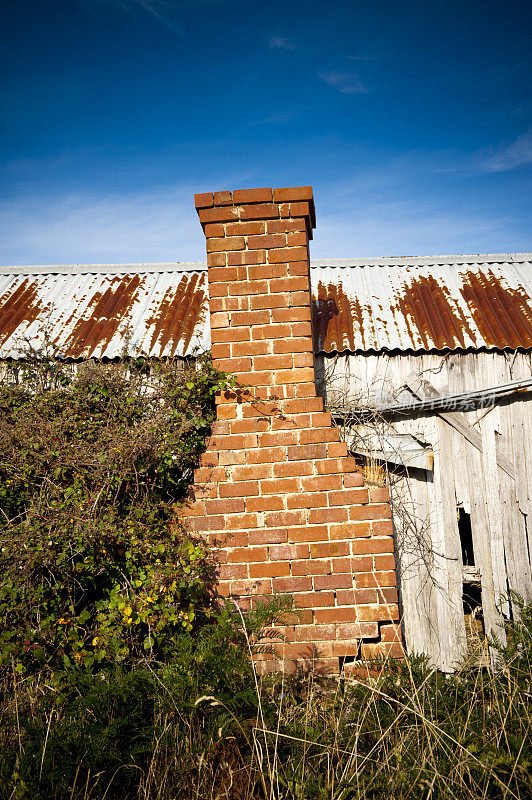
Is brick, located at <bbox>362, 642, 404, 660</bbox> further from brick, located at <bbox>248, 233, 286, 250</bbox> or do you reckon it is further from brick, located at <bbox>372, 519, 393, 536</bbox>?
brick, located at <bbox>248, 233, 286, 250</bbox>

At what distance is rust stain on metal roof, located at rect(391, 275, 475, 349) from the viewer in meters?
4.93

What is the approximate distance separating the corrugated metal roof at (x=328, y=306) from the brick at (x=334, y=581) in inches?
98.8

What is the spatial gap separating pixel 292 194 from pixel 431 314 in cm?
273

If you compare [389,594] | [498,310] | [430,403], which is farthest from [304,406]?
[498,310]

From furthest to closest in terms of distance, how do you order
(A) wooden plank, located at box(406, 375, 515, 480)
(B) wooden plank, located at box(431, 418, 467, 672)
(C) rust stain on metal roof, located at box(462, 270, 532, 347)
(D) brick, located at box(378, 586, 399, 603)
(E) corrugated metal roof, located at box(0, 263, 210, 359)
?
(E) corrugated metal roof, located at box(0, 263, 210, 359) < (C) rust stain on metal roof, located at box(462, 270, 532, 347) < (A) wooden plank, located at box(406, 375, 515, 480) < (B) wooden plank, located at box(431, 418, 467, 672) < (D) brick, located at box(378, 586, 399, 603)

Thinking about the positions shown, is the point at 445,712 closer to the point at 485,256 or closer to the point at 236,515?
the point at 236,515

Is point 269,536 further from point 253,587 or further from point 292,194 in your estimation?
point 292,194

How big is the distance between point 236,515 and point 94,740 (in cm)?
127

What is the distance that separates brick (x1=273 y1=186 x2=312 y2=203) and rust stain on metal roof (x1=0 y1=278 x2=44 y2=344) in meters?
3.71

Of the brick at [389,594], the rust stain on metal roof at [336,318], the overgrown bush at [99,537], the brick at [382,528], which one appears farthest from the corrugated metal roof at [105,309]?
the brick at [389,594]

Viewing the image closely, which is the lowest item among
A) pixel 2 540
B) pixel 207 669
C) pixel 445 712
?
pixel 445 712

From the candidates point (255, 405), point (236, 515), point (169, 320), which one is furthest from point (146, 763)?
point (169, 320)

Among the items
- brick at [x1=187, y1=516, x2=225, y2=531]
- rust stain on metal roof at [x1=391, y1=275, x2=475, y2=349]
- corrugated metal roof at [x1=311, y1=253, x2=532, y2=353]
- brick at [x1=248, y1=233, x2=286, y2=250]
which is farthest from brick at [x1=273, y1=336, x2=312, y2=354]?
rust stain on metal roof at [x1=391, y1=275, x2=475, y2=349]

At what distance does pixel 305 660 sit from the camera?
2.74 metres
